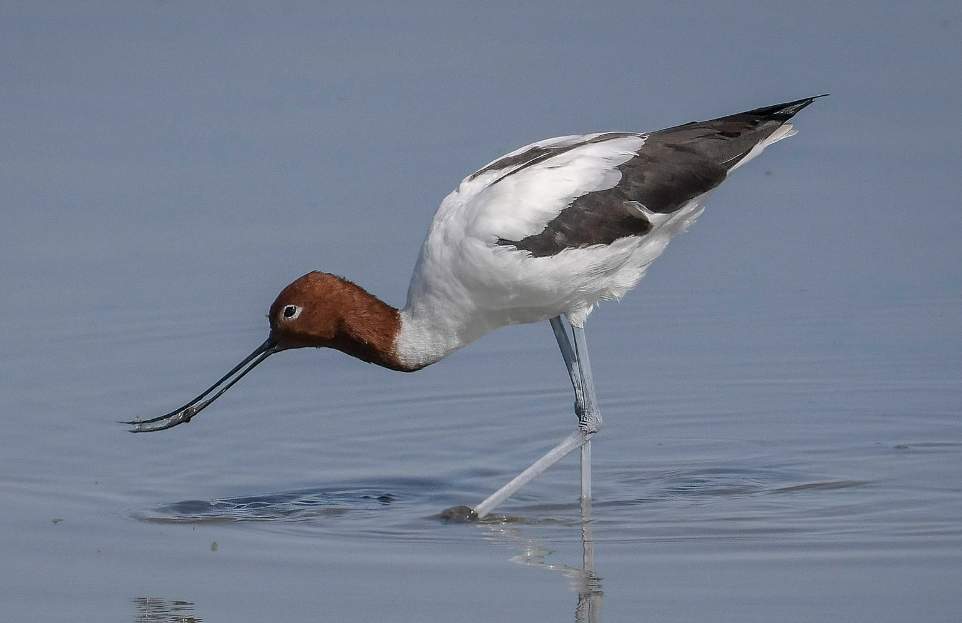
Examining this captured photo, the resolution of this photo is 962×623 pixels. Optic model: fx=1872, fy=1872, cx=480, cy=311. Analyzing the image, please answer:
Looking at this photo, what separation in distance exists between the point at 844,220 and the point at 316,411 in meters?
3.59

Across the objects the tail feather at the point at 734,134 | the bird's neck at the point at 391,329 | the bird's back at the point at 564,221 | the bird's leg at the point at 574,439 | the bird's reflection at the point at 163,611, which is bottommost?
the bird's reflection at the point at 163,611

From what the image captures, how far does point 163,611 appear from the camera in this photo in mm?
6371

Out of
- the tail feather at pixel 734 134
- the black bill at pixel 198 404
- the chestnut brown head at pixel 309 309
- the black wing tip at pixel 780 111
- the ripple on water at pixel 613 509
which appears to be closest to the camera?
the ripple on water at pixel 613 509

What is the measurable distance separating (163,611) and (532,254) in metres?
2.26

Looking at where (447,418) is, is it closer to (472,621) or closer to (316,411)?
(316,411)

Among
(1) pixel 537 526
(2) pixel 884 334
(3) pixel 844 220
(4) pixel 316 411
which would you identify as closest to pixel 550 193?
(1) pixel 537 526

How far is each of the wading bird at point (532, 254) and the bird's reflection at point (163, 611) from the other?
1.56 metres

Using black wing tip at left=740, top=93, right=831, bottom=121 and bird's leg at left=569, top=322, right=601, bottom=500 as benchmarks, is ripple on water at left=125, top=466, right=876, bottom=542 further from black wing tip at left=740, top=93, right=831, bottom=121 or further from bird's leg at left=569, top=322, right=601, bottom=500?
black wing tip at left=740, top=93, right=831, bottom=121

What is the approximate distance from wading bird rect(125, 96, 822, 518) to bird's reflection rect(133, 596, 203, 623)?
1560 millimetres

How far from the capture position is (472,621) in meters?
6.12

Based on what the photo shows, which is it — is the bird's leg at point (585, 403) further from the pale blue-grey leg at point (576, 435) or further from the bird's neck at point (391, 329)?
the bird's neck at point (391, 329)

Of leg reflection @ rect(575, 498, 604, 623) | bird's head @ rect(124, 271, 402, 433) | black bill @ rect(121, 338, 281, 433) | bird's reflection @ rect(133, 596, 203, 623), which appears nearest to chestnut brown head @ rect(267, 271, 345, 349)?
bird's head @ rect(124, 271, 402, 433)

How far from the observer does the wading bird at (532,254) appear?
25.4 feet

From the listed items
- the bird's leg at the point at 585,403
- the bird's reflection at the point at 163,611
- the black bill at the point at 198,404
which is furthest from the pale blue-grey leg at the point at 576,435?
the bird's reflection at the point at 163,611
